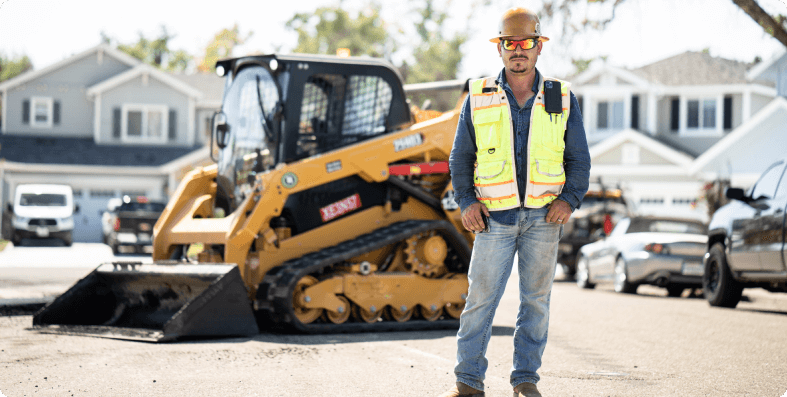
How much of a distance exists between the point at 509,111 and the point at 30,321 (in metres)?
6.41

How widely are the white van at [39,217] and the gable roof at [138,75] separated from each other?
22.3ft

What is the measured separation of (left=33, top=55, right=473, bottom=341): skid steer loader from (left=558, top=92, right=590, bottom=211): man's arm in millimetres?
3763

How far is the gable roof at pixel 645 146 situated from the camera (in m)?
33.7

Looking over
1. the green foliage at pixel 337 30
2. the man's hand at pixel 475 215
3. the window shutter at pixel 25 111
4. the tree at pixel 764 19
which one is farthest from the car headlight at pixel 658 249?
the green foliage at pixel 337 30

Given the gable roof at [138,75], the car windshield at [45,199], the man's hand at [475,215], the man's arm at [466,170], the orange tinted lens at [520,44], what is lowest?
the car windshield at [45,199]

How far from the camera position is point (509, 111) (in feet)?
16.6

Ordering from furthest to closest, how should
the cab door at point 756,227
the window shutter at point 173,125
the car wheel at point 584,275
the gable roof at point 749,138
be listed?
1. the window shutter at point 173,125
2. the gable roof at point 749,138
3. the car wheel at point 584,275
4. the cab door at point 756,227

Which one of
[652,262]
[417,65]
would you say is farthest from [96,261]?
[417,65]

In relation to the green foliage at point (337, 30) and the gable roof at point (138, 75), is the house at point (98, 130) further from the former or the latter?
the green foliage at point (337, 30)

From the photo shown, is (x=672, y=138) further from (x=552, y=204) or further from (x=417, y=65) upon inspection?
(x=552, y=204)

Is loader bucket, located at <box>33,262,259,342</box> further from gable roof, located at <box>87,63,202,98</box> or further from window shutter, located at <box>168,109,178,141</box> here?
window shutter, located at <box>168,109,178,141</box>

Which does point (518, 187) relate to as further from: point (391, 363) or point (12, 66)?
point (12, 66)

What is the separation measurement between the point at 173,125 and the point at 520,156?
35584mm

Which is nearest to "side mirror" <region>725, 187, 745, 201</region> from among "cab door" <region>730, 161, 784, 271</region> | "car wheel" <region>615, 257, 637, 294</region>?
"cab door" <region>730, 161, 784, 271</region>
